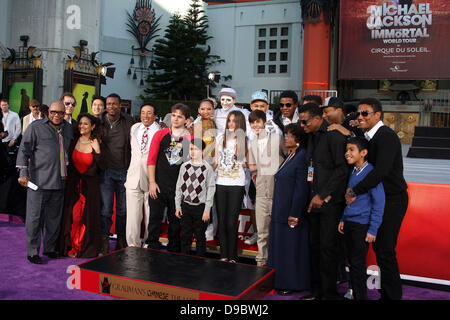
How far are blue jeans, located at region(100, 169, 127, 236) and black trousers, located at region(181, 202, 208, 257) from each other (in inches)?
30.8

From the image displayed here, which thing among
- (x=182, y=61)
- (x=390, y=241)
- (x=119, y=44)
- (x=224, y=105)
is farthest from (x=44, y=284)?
(x=119, y=44)

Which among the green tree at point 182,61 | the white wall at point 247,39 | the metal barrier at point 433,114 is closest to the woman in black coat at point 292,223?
the metal barrier at point 433,114

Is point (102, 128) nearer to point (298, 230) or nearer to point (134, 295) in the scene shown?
point (134, 295)

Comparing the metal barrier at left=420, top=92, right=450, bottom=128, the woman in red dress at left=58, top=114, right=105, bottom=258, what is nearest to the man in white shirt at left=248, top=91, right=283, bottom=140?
the woman in red dress at left=58, top=114, right=105, bottom=258

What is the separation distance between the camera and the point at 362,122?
9.88 ft

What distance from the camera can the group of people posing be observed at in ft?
9.77

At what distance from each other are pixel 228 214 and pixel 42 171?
71.3 inches

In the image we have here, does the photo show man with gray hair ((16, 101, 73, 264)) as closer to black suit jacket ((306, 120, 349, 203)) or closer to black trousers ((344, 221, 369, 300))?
black suit jacket ((306, 120, 349, 203))

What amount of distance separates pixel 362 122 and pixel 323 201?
0.64 m

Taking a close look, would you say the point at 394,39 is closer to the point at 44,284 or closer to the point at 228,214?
the point at 228,214

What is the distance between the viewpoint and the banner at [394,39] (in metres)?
14.9

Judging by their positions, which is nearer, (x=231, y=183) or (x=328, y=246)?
(x=328, y=246)

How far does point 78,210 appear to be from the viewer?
4.16 meters

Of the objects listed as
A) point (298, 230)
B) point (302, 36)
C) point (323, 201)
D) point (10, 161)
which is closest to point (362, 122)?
point (323, 201)
